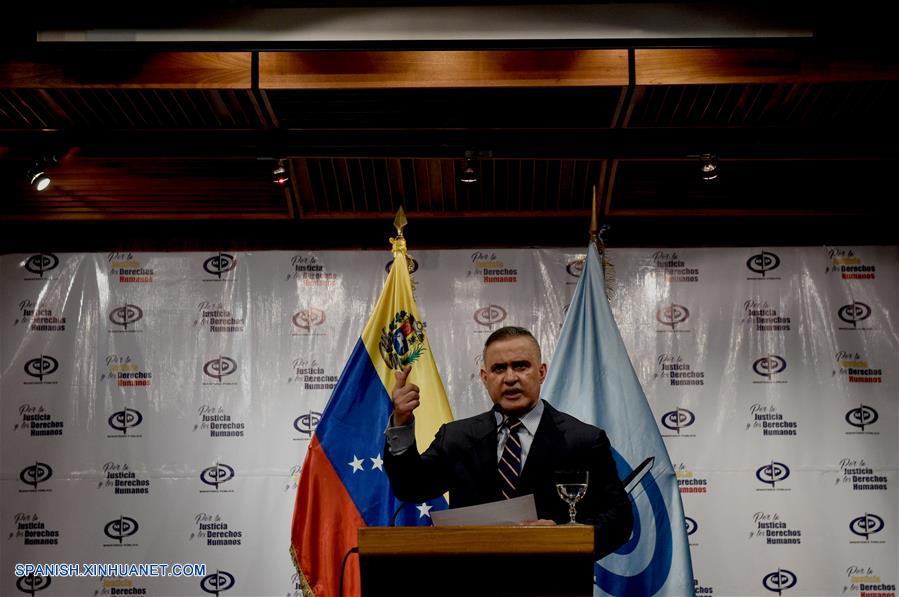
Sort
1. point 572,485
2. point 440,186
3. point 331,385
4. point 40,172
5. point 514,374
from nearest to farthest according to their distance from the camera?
1. point 572,485
2. point 514,374
3. point 40,172
4. point 331,385
5. point 440,186

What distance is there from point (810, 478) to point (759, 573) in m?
0.53

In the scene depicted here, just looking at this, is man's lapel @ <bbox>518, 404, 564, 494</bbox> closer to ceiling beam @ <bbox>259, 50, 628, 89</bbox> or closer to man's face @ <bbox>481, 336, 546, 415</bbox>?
man's face @ <bbox>481, 336, 546, 415</bbox>

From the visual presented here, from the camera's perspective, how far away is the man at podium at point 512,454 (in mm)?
2791

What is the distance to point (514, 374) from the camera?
301cm

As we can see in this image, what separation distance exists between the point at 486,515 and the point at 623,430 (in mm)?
1875

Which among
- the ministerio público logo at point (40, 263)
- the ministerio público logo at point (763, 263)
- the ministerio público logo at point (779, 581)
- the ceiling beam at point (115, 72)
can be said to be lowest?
the ministerio público logo at point (779, 581)

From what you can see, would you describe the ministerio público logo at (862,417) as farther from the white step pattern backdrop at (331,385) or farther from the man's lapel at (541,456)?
the man's lapel at (541,456)

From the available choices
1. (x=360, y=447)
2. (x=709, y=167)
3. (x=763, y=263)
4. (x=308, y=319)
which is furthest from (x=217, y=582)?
(x=763, y=263)

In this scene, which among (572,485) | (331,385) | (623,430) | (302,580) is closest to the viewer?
(572,485)

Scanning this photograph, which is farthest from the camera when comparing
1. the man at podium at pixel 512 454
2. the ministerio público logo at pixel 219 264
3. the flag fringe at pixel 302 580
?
the ministerio público logo at pixel 219 264

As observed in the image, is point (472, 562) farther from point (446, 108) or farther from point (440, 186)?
point (440, 186)

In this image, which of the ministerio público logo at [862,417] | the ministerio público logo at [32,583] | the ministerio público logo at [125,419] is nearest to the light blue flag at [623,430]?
the ministerio público logo at [862,417]

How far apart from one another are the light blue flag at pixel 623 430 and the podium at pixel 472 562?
1514 millimetres

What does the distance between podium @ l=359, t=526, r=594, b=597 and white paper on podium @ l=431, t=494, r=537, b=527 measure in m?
0.14
